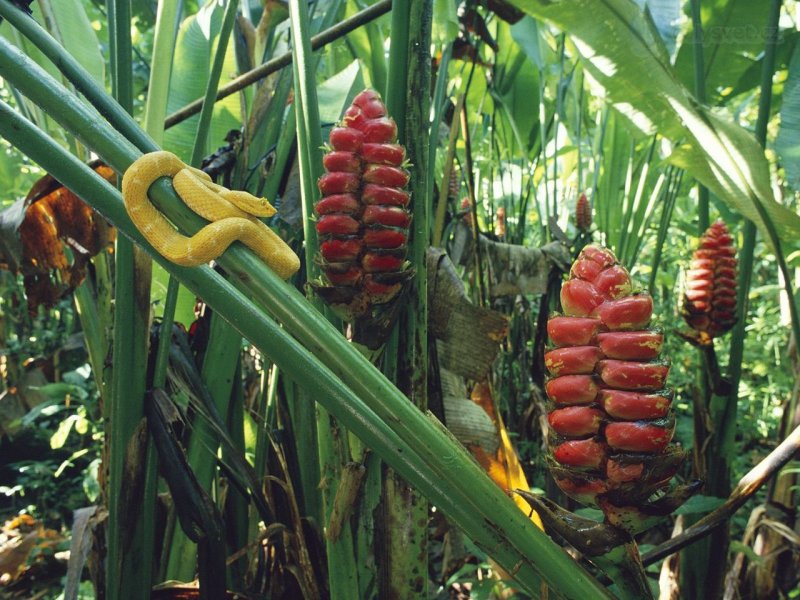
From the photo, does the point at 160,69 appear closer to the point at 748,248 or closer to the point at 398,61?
the point at 398,61

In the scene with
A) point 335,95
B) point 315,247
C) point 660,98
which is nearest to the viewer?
point 315,247

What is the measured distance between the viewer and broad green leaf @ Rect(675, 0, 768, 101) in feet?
6.11

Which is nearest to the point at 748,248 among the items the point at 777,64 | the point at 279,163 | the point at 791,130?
the point at 791,130

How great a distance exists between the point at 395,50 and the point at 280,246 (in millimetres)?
444

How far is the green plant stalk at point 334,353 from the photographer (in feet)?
1.54

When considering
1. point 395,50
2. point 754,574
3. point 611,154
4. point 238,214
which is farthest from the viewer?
point 611,154

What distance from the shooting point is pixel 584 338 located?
61cm

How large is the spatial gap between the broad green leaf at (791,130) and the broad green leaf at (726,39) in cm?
54

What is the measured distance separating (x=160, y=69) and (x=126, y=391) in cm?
54

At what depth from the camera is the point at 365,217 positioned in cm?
79

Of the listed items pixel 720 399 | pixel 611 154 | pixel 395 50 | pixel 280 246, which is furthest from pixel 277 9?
pixel 611 154

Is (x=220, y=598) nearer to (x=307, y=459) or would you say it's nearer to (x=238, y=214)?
(x=307, y=459)

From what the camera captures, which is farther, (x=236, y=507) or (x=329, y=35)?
(x=236, y=507)

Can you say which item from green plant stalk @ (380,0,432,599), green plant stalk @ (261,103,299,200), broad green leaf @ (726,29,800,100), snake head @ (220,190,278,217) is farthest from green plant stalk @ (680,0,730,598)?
snake head @ (220,190,278,217)
